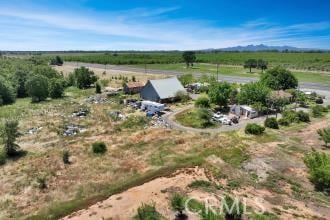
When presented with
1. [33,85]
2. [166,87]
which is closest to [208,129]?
[166,87]

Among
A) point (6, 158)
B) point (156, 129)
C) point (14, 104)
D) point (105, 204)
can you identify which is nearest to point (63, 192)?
point (105, 204)

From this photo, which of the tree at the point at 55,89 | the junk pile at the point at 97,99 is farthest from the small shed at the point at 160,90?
the tree at the point at 55,89

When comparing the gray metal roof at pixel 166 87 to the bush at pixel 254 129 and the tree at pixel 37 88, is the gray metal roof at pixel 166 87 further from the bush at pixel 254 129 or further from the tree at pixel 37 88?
the tree at pixel 37 88

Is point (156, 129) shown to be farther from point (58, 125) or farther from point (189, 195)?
point (189, 195)

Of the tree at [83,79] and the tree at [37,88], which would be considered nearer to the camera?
the tree at [37,88]

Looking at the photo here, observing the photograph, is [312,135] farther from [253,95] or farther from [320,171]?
[320,171]

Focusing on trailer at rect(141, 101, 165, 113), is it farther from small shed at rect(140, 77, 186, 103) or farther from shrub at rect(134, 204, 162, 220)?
shrub at rect(134, 204, 162, 220)
